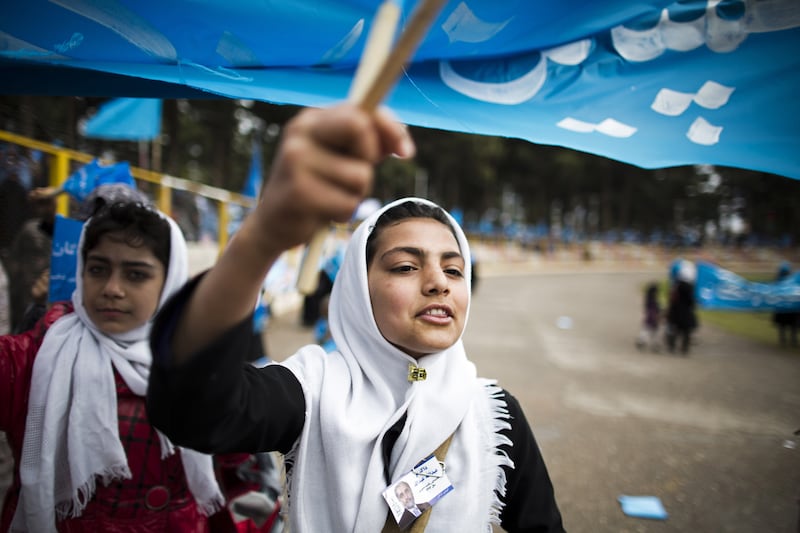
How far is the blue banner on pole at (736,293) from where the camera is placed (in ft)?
28.1

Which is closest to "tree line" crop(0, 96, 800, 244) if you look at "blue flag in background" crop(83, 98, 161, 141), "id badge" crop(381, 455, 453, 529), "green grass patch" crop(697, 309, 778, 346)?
"green grass patch" crop(697, 309, 778, 346)

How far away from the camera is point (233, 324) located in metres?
0.77

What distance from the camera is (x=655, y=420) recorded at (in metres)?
4.88

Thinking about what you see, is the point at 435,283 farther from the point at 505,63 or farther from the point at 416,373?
the point at 505,63

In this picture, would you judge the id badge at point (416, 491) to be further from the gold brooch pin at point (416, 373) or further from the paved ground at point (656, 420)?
the paved ground at point (656, 420)

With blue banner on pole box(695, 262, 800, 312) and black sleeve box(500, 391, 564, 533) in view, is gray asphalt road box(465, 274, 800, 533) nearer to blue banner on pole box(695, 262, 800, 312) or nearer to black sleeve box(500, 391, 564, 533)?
blue banner on pole box(695, 262, 800, 312)

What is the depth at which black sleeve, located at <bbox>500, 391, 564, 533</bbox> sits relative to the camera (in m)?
1.33

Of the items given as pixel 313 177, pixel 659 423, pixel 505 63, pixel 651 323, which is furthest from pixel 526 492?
pixel 651 323

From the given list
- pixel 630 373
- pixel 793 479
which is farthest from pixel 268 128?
pixel 793 479

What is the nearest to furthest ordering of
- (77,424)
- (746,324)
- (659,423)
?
(77,424)
(659,423)
(746,324)

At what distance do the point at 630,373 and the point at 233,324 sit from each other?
7145 millimetres

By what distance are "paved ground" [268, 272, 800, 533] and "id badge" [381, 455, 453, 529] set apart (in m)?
2.21

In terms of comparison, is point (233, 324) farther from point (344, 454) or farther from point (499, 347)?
point (499, 347)

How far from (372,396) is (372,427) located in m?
0.09
